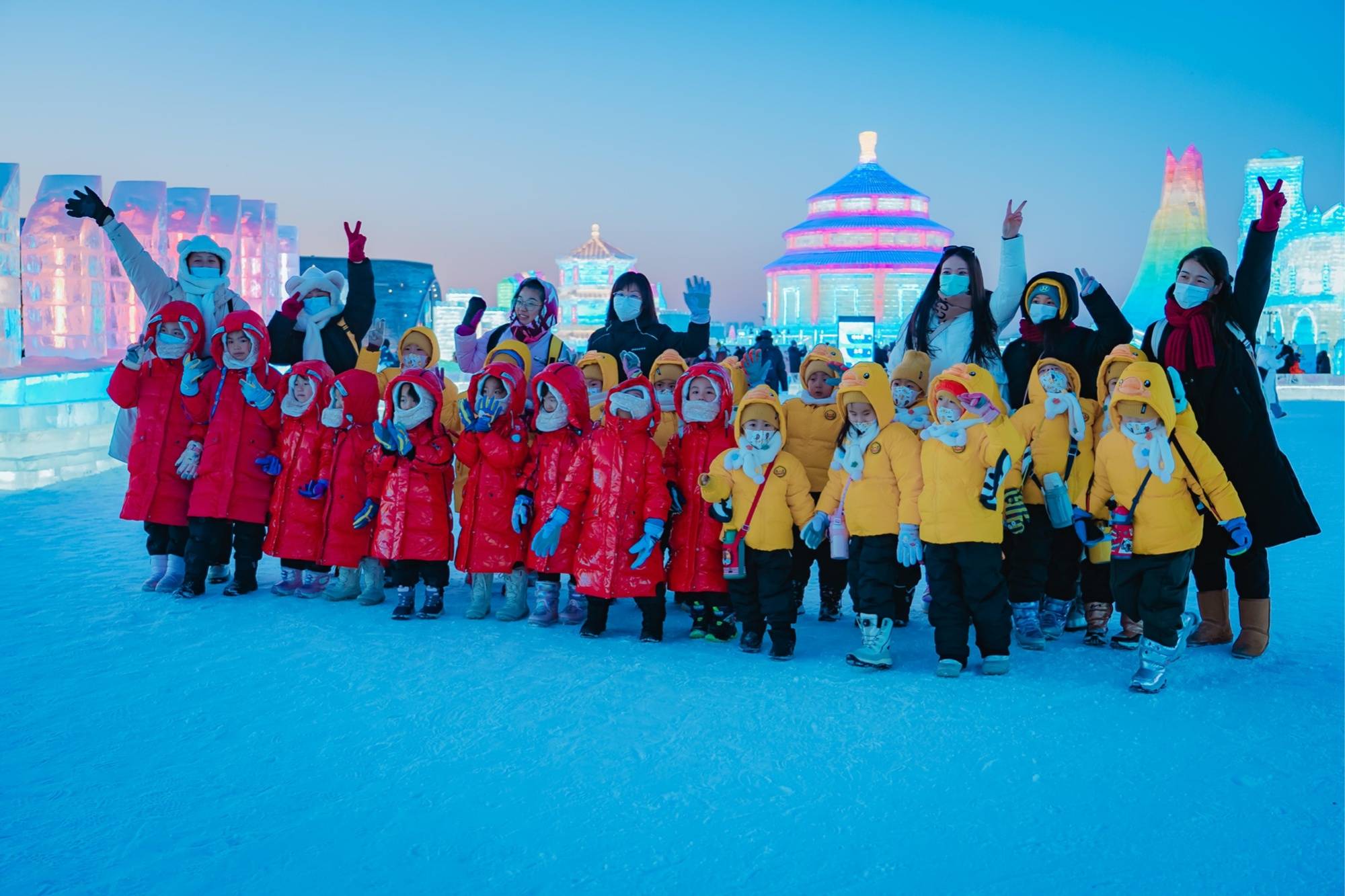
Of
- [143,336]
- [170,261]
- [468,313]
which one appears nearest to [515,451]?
[468,313]

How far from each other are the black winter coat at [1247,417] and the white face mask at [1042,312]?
616mm

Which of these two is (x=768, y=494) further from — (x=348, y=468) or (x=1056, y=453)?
(x=348, y=468)

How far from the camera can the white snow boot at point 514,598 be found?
5.06 meters

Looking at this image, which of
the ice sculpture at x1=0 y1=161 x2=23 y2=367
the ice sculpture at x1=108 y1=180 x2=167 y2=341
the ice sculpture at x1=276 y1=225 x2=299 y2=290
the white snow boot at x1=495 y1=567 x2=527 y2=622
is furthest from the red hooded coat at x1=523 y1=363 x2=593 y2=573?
the ice sculpture at x1=276 y1=225 x2=299 y2=290

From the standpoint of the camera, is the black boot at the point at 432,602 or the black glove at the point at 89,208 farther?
the black glove at the point at 89,208

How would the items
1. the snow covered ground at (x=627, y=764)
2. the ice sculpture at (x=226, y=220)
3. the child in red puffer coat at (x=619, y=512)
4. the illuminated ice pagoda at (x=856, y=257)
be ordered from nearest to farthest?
the snow covered ground at (x=627, y=764)
the child in red puffer coat at (x=619, y=512)
the ice sculpture at (x=226, y=220)
the illuminated ice pagoda at (x=856, y=257)

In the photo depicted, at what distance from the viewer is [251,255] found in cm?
2069

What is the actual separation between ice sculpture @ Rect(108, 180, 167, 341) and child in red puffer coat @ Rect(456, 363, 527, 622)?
528 inches

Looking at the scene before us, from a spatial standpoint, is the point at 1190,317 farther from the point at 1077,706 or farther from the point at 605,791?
the point at 605,791

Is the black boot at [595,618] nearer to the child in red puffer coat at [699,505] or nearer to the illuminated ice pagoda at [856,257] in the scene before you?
the child in red puffer coat at [699,505]

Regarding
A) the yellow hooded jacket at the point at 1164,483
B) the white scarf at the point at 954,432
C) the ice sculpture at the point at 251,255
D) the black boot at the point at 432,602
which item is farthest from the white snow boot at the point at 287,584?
the ice sculpture at the point at 251,255

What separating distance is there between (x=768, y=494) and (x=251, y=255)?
1865 cm

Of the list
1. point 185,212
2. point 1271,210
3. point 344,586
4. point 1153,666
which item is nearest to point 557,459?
point 344,586

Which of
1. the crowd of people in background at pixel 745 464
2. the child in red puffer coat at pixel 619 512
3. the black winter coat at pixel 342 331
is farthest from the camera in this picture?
the black winter coat at pixel 342 331
